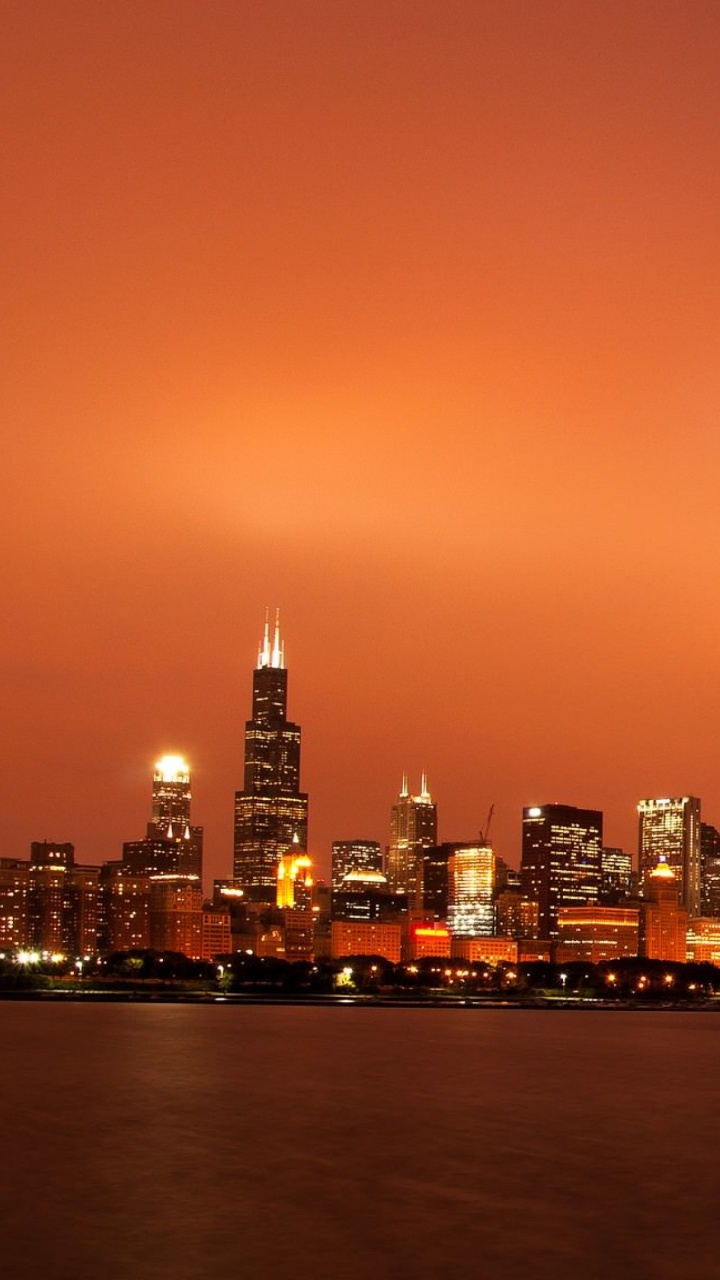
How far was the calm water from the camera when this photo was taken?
3716 cm

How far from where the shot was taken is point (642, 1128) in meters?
65.6

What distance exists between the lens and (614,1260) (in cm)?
3719

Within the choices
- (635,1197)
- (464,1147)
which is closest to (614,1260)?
(635,1197)

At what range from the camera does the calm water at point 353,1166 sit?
3716 centimetres

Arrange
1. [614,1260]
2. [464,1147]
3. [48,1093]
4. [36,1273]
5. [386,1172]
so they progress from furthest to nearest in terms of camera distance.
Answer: [48,1093]
[464,1147]
[386,1172]
[614,1260]
[36,1273]

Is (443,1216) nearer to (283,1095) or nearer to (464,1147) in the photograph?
(464,1147)

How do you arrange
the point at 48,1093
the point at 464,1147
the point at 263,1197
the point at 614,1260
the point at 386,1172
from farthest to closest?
1. the point at 48,1093
2. the point at 464,1147
3. the point at 386,1172
4. the point at 263,1197
5. the point at 614,1260

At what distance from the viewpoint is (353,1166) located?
52625mm

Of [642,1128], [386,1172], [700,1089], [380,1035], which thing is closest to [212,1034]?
[380,1035]

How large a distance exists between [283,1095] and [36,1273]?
45.4 metres

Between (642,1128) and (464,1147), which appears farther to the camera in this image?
(642,1128)

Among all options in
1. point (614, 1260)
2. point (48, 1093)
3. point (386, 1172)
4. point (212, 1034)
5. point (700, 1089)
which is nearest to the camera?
point (614, 1260)

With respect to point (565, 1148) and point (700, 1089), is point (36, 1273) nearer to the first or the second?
point (565, 1148)

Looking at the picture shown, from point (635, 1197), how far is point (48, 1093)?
119 feet
